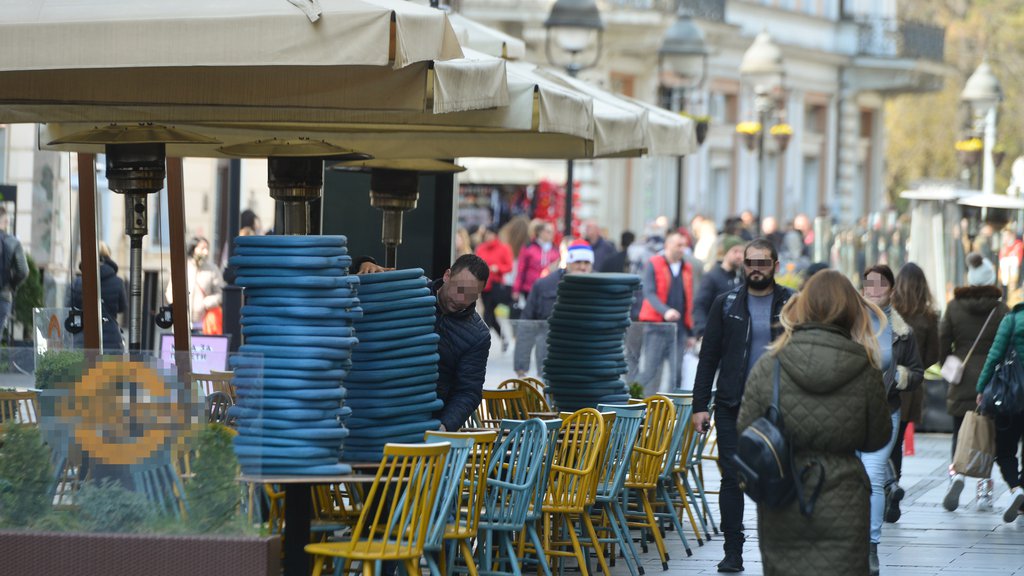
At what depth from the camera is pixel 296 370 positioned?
6.96 m

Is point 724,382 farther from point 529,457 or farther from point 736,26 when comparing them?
point 736,26

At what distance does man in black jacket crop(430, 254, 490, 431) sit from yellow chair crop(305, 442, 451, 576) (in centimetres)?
108

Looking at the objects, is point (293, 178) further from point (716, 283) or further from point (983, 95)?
point (983, 95)

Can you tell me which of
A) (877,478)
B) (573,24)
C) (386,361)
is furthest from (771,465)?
(573,24)

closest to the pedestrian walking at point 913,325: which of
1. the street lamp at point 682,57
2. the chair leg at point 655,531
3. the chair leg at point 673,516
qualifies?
the chair leg at point 673,516

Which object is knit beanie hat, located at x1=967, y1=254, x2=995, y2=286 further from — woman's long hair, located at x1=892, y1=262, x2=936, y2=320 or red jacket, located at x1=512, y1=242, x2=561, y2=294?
red jacket, located at x1=512, y1=242, x2=561, y2=294

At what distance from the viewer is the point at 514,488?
8195mm

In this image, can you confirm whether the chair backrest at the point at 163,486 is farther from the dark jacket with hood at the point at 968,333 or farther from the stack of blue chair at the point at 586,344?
the dark jacket with hood at the point at 968,333

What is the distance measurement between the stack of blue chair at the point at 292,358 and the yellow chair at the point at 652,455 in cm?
313

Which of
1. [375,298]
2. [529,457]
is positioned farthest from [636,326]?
[375,298]

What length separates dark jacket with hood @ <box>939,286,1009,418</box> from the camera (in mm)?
13211

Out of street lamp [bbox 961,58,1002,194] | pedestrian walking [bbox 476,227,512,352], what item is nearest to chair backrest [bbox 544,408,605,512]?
pedestrian walking [bbox 476,227,512,352]

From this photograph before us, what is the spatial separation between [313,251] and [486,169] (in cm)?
2944

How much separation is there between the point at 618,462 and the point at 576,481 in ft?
2.13
